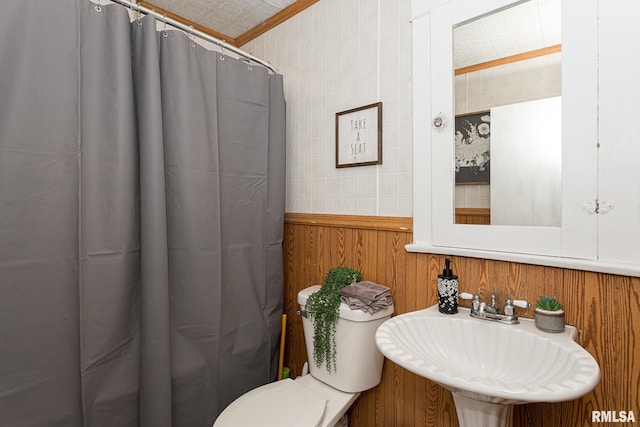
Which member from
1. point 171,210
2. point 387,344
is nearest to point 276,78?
point 171,210

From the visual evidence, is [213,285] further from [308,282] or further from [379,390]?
[379,390]

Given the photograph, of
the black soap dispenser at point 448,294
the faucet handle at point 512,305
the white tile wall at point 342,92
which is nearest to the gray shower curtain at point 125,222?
the white tile wall at point 342,92

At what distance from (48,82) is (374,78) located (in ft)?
4.12

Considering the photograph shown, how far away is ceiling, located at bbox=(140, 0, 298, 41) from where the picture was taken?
1895mm

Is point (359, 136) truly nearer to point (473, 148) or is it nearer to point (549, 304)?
point (473, 148)

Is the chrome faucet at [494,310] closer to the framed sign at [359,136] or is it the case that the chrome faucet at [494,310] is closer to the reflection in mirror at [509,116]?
the reflection in mirror at [509,116]

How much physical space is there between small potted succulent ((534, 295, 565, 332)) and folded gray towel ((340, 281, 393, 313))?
54 cm

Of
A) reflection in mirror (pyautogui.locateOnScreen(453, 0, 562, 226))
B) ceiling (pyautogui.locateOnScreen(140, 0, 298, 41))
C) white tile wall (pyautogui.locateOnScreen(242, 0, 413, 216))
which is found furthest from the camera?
ceiling (pyautogui.locateOnScreen(140, 0, 298, 41))

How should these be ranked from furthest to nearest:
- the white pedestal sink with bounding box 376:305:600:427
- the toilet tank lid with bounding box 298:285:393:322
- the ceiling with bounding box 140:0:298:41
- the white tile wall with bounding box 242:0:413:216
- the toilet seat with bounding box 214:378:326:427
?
the ceiling with bounding box 140:0:298:41 < the white tile wall with bounding box 242:0:413:216 < the toilet tank lid with bounding box 298:285:393:322 < the toilet seat with bounding box 214:378:326:427 < the white pedestal sink with bounding box 376:305:600:427

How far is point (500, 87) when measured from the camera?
1.21m

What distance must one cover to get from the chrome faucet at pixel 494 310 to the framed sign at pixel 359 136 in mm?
698

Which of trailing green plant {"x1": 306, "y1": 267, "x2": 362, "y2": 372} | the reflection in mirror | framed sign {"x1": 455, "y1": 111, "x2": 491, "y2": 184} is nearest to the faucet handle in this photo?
the reflection in mirror

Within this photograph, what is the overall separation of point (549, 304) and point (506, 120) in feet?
2.10

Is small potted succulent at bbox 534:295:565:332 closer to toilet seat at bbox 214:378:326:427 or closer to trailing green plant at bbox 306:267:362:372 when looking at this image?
trailing green plant at bbox 306:267:362:372
